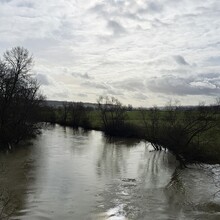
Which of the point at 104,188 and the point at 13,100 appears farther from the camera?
the point at 13,100

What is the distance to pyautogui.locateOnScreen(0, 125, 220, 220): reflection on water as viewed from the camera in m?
18.0

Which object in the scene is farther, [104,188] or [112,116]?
[112,116]

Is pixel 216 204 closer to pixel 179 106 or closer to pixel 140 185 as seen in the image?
pixel 140 185

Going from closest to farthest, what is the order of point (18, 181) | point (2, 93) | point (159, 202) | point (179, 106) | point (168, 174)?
point (159, 202) → point (18, 181) → point (168, 174) → point (2, 93) → point (179, 106)

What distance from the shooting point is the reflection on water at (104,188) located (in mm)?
18016

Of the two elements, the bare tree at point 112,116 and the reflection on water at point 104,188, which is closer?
the reflection on water at point 104,188

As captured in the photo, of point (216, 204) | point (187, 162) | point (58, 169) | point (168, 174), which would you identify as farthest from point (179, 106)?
point (216, 204)

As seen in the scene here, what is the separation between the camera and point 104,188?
23359mm

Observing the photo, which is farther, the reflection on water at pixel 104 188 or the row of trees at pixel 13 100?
the row of trees at pixel 13 100

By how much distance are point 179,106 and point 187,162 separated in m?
13.7

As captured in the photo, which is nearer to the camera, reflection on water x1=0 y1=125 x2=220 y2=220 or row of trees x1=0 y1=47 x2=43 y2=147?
reflection on water x1=0 y1=125 x2=220 y2=220

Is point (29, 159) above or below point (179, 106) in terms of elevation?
below

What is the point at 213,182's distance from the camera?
26312 mm

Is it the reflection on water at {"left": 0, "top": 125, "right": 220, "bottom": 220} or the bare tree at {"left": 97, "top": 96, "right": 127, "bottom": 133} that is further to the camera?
the bare tree at {"left": 97, "top": 96, "right": 127, "bottom": 133}
